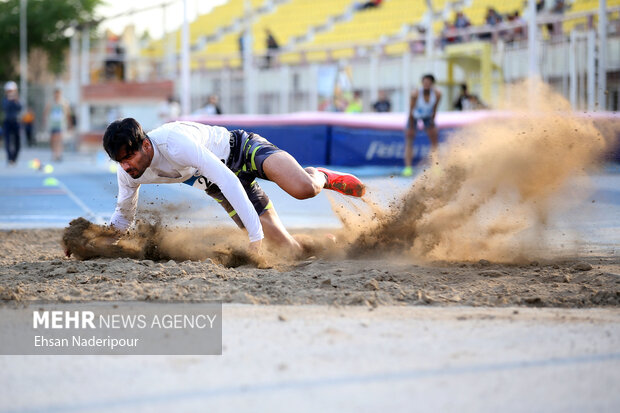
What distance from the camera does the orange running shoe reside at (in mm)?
6293

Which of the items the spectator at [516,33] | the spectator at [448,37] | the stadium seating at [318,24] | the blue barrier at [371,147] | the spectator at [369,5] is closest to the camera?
the blue barrier at [371,147]

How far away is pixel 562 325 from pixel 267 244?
107 inches

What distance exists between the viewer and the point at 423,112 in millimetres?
14773

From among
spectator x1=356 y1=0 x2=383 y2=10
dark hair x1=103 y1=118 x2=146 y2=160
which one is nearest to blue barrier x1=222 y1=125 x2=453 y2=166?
dark hair x1=103 y1=118 x2=146 y2=160

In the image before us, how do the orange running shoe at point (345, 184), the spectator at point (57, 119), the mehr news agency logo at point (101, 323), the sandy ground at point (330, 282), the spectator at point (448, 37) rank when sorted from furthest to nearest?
the spectator at point (57, 119)
the spectator at point (448, 37)
the orange running shoe at point (345, 184)
the sandy ground at point (330, 282)
the mehr news agency logo at point (101, 323)

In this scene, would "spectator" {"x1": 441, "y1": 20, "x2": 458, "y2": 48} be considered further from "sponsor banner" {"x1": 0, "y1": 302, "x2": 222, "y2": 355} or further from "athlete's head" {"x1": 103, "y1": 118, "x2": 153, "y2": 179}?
"sponsor banner" {"x1": 0, "y1": 302, "x2": 222, "y2": 355}

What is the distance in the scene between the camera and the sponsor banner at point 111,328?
355 cm

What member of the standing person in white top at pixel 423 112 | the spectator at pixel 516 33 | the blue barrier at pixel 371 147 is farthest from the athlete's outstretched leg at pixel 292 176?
the spectator at pixel 516 33

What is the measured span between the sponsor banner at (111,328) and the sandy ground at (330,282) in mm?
215

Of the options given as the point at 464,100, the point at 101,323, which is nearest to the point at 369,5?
the point at 464,100

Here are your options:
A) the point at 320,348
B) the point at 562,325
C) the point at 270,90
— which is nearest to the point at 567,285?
the point at 562,325

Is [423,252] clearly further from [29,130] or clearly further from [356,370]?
[29,130]

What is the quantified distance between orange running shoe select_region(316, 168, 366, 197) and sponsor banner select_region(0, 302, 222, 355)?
214 cm

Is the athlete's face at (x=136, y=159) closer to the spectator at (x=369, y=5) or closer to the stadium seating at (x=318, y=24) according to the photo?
the stadium seating at (x=318, y=24)
